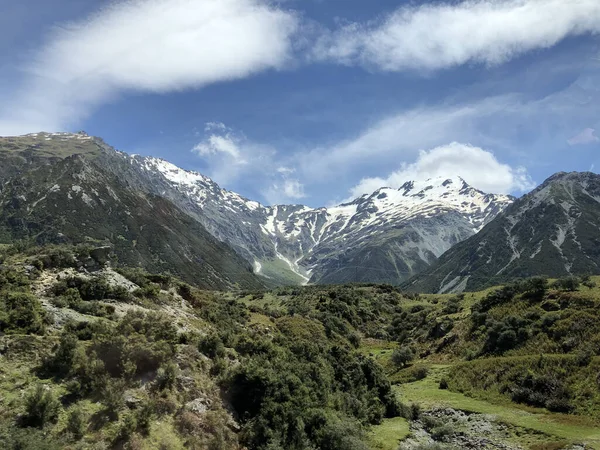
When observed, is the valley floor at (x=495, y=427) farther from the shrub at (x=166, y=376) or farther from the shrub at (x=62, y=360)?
the shrub at (x=62, y=360)

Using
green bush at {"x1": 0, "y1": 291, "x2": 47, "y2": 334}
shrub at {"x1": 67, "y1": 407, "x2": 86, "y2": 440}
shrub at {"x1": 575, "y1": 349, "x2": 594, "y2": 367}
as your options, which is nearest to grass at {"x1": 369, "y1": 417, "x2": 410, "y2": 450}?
shrub at {"x1": 575, "y1": 349, "x2": 594, "y2": 367}

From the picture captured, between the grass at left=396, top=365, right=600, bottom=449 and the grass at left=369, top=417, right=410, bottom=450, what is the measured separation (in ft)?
22.4

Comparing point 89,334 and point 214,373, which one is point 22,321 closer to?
point 89,334

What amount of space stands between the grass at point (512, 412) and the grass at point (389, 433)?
6830mm

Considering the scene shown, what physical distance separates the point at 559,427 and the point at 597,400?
5.76m

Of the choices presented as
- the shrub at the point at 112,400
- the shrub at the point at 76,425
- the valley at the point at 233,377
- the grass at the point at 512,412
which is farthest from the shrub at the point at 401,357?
the shrub at the point at 76,425

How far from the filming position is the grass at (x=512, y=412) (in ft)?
105

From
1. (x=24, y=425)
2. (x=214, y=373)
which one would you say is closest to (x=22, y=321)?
(x=24, y=425)

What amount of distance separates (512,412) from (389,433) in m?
12.0

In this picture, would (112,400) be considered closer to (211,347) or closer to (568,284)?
(211,347)

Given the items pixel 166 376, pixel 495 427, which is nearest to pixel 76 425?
pixel 166 376

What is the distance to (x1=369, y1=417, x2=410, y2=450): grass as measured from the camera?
32.9 metres

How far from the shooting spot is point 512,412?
38406 mm

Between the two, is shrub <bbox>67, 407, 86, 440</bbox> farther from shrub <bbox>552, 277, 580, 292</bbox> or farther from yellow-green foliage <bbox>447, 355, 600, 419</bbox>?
shrub <bbox>552, 277, 580, 292</bbox>
